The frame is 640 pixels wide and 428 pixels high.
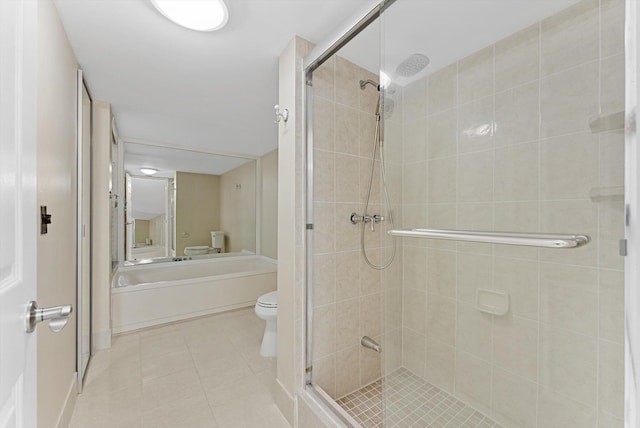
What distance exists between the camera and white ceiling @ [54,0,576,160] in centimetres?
128

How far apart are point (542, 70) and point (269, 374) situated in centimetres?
243

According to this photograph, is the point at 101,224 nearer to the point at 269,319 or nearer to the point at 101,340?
the point at 101,340

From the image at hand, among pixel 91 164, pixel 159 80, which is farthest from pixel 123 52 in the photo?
pixel 91 164

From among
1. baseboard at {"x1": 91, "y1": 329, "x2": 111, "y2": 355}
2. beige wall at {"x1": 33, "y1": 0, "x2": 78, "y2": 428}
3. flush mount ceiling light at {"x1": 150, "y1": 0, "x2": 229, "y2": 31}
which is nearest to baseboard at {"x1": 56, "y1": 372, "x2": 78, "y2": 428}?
beige wall at {"x1": 33, "y1": 0, "x2": 78, "y2": 428}

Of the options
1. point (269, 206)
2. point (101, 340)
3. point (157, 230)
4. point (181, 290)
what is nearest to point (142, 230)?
point (157, 230)

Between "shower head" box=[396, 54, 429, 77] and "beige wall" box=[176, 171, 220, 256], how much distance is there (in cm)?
334

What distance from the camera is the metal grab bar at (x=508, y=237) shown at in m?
0.83

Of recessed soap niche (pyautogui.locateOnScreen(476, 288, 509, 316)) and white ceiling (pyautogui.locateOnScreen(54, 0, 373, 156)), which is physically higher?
white ceiling (pyautogui.locateOnScreen(54, 0, 373, 156))

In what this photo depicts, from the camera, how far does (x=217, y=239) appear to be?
395 cm

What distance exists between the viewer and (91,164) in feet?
7.13

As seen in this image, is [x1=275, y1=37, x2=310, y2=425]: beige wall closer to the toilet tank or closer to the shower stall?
the shower stall

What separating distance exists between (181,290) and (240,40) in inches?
101

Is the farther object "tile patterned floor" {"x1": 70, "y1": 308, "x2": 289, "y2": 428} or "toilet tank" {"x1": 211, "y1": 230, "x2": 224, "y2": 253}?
"toilet tank" {"x1": 211, "y1": 230, "x2": 224, "y2": 253}

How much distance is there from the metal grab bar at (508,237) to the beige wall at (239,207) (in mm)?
3095
